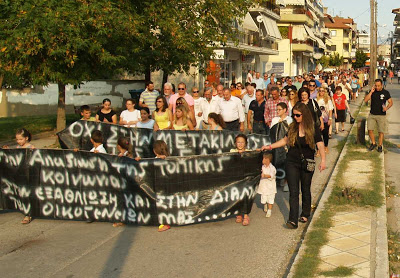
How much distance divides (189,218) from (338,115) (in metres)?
12.4

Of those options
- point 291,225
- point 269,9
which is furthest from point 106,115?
point 269,9

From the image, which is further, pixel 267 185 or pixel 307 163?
pixel 267 185

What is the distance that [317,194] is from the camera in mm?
10102

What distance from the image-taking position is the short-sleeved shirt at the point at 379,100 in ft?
47.0

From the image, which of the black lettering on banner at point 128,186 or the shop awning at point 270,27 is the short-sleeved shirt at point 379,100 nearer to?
the black lettering on banner at point 128,186

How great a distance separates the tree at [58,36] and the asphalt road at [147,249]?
6.47m

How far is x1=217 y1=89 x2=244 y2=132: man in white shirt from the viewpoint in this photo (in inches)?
504

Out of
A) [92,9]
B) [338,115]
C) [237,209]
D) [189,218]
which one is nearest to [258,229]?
[237,209]

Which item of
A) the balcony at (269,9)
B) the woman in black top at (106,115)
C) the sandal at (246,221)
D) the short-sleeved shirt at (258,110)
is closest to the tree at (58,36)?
the woman in black top at (106,115)

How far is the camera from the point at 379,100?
1441 centimetres

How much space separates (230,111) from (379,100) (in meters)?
4.06

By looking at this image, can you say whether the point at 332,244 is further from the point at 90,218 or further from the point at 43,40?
the point at 43,40

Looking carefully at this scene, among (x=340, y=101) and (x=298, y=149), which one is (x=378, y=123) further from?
(x=298, y=149)

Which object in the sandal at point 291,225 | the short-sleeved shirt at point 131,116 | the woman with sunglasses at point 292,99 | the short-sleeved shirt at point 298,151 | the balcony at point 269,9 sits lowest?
the sandal at point 291,225
